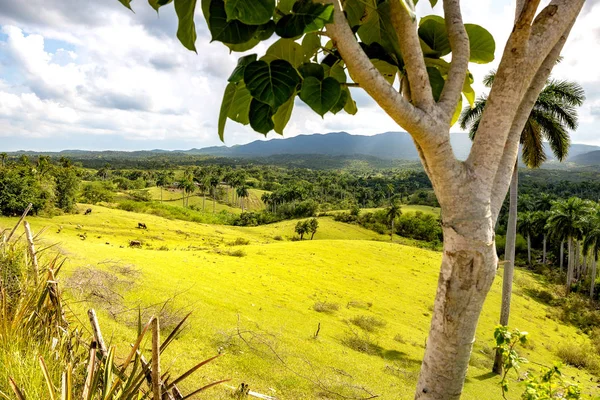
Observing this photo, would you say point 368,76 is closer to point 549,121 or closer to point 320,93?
point 320,93

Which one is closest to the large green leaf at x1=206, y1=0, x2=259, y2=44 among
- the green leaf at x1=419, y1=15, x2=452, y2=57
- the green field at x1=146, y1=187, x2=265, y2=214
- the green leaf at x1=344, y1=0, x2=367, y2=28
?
the green leaf at x1=344, y1=0, x2=367, y2=28

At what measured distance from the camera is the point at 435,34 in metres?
1.20

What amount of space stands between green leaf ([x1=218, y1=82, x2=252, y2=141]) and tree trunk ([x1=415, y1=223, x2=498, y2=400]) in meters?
0.74

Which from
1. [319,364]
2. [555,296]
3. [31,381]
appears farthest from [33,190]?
[555,296]

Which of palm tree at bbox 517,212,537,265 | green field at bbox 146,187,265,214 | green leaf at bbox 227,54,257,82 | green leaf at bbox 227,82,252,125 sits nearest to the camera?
green leaf at bbox 227,54,257,82

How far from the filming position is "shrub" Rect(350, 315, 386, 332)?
14.8m

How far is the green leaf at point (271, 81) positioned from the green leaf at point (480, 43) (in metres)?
0.76

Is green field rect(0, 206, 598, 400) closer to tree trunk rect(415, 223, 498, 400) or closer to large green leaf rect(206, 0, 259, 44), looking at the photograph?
tree trunk rect(415, 223, 498, 400)

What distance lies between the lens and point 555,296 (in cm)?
3244

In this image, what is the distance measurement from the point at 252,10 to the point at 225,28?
0.39ft

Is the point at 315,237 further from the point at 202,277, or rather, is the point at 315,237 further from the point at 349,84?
the point at 349,84

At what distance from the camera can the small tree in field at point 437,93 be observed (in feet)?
3.12

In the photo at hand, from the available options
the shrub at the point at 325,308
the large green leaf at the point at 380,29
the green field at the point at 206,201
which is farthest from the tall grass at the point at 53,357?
the green field at the point at 206,201

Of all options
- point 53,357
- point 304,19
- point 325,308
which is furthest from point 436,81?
point 325,308
